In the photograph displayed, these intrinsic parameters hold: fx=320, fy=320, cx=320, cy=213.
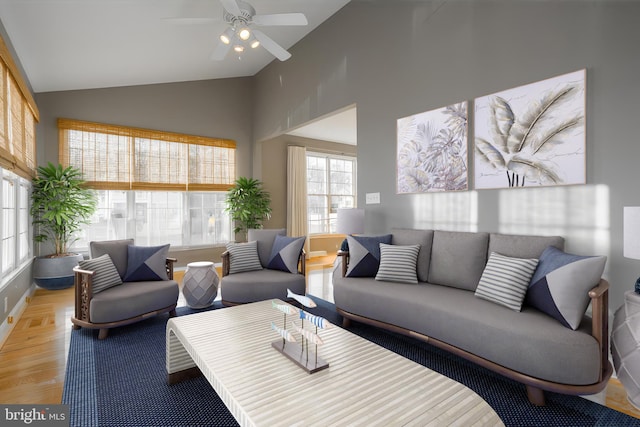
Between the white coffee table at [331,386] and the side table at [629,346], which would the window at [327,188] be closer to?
the white coffee table at [331,386]

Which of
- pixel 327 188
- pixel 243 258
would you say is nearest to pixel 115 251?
pixel 243 258

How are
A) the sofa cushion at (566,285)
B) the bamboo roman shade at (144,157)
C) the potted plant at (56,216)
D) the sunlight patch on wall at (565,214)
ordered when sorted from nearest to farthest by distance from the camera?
the sofa cushion at (566,285) → the sunlight patch on wall at (565,214) → the potted plant at (56,216) → the bamboo roman shade at (144,157)

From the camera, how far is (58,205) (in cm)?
430

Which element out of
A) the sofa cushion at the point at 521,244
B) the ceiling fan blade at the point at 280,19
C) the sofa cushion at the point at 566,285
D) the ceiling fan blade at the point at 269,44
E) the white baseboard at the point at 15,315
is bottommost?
the white baseboard at the point at 15,315

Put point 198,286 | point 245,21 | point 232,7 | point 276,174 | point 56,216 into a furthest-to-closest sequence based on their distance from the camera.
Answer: point 276,174, point 56,216, point 198,286, point 245,21, point 232,7

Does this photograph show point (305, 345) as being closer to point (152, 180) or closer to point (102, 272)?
point (102, 272)

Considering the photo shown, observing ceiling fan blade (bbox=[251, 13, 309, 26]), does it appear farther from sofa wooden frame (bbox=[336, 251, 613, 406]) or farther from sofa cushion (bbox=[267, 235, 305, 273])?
sofa wooden frame (bbox=[336, 251, 613, 406])

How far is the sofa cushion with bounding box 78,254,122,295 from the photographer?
9.62ft

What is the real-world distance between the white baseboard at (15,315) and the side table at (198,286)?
149cm

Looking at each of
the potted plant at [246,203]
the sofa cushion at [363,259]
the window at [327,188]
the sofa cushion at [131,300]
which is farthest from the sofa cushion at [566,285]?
the window at [327,188]

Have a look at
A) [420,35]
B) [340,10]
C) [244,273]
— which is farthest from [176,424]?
[340,10]

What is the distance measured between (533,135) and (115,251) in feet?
13.6

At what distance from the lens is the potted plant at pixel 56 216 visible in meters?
4.28

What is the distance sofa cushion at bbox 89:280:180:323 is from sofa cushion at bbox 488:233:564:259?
310 centimetres
